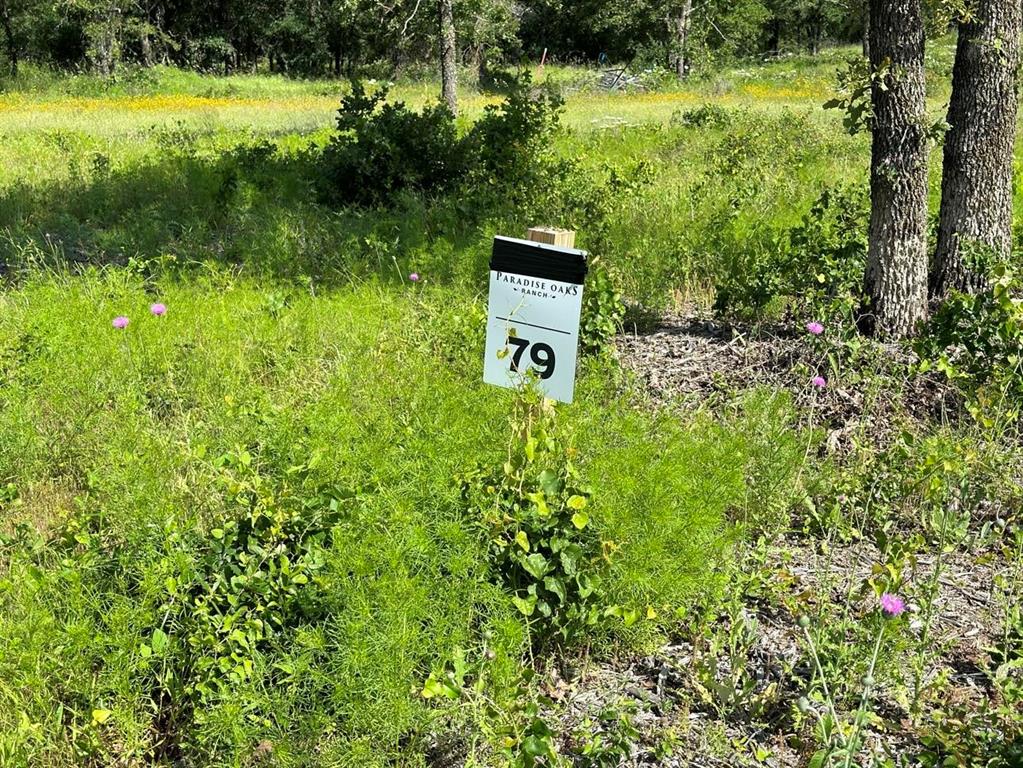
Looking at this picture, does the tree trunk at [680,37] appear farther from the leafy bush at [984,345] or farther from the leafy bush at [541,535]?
the leafy bush at [541,535]

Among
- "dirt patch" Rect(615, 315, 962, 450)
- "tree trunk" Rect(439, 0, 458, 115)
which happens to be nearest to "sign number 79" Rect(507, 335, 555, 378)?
"dirt patch" Rect(615, 315, 962, 450)

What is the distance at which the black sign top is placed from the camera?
3.11 metres

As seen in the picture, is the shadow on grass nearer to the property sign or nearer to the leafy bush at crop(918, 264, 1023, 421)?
the property sign

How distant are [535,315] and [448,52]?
1266cm

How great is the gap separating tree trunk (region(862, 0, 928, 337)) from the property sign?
243 cm

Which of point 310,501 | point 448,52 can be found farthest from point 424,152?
point 310,501

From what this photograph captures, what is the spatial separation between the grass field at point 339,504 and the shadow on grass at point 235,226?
0.25 feet

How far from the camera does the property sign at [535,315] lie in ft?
10.3

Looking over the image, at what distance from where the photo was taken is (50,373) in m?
4.54

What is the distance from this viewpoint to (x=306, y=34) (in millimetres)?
47281

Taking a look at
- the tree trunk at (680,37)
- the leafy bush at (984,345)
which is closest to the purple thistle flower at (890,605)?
the leafy bush at (984,345)

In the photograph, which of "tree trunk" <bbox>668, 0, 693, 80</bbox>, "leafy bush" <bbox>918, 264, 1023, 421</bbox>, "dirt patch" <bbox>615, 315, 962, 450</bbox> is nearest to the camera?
"leafy bush" <bbox>918, 264, 1023, 421</bbox>

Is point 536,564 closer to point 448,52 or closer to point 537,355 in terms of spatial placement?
point 537,355

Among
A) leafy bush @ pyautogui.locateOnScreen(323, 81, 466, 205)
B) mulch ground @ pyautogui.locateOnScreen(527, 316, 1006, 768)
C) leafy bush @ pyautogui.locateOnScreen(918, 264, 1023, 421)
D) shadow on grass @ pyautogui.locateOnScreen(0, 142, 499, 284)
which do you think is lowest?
mulch ground @ pyautogui.locateOnScreen(527, 316, 1006, 768)
